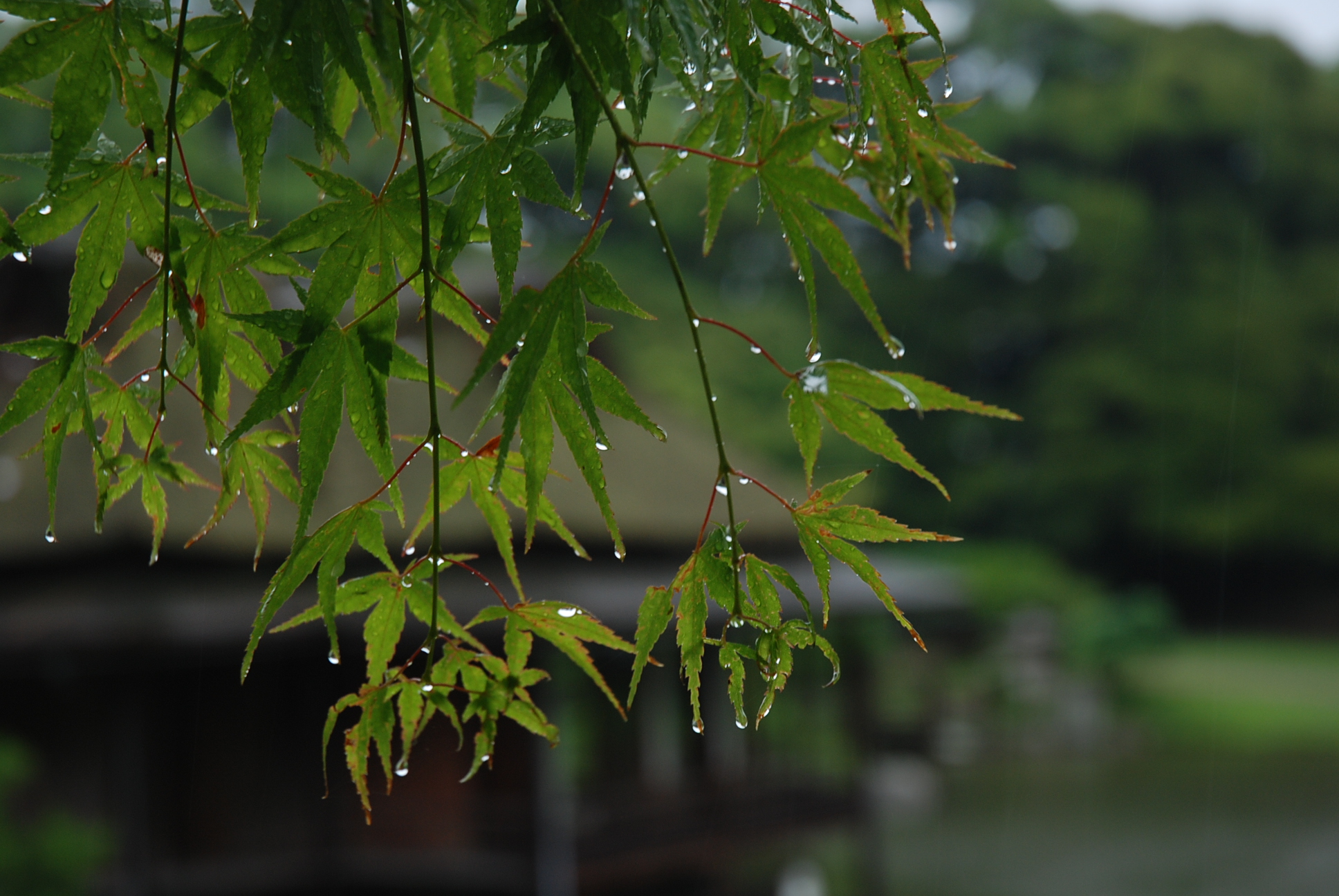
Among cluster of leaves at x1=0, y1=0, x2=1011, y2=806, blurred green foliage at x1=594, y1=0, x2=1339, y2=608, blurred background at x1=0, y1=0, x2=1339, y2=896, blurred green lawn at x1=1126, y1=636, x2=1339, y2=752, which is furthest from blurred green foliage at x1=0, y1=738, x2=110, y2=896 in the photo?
blurred green lawn at x1=1126, y1=636, x2=1339, y2=752

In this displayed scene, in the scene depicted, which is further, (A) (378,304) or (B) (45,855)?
(B) (45,855)

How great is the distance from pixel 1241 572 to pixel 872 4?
1526 centimetres

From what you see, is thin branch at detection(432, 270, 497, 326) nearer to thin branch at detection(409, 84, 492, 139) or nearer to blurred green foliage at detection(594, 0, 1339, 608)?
thin branch at detection(409, 84, 492, 139)

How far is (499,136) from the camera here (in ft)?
1.79

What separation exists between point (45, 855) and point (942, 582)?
16.6ft

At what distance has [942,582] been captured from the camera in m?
6.82

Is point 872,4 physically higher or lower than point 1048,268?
lower

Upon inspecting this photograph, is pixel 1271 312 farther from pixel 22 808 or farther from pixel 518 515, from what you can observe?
pixel 22 808

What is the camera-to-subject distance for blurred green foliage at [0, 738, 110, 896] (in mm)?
3238

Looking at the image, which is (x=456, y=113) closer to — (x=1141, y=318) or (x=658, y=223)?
(x=658, y=223)

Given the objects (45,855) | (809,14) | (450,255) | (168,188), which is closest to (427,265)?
(450,255)

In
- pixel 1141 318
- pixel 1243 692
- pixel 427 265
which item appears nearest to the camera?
pixel 427 265

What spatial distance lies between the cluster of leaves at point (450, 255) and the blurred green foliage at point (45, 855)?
3.29 metres

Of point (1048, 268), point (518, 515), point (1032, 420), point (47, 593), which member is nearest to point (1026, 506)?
point (1032, 420)
